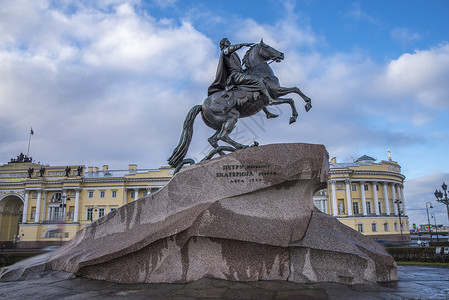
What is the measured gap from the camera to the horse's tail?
329 inches

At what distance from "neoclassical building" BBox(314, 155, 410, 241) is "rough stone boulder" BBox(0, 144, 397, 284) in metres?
56.0

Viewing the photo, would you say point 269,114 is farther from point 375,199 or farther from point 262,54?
point 375,199

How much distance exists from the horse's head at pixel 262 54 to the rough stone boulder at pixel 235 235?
3084 mm

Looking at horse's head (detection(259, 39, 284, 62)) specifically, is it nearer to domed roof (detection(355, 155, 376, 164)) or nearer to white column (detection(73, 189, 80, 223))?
white column (detection(73, 189, 80, 223))

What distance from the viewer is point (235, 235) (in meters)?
5.58

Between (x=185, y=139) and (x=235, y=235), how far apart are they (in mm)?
3518

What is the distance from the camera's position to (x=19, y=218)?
66062 mm

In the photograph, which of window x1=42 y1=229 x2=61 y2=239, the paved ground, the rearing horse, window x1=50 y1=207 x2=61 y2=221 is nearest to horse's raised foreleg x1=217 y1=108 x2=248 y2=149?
the rearing horse

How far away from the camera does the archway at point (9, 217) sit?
198 ft

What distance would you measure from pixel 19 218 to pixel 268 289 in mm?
74414

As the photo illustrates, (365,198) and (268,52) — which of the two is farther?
(365,198)

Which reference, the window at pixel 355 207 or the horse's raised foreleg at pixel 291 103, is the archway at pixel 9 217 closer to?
the window at pixel 355 207

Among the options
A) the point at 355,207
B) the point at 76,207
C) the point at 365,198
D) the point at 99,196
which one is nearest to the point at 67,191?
the point at 76,207

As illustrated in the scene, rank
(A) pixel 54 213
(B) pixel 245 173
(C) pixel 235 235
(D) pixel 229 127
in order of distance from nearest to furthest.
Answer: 1. (C) pixel 235 235
2. (B) pixel 245 173
3. (D) pixel 229 127
4. (A) pixel 54 213
